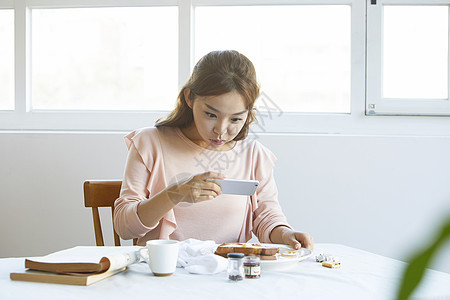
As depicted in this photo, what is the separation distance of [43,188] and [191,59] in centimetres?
90

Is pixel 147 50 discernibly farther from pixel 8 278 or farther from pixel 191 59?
pixel 8 278

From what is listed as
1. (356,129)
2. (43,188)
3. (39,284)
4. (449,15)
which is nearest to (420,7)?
(449,15)

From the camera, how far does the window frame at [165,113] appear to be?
229 cm

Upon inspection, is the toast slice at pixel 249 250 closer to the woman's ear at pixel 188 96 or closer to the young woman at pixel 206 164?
the young woman at pixel 206 164

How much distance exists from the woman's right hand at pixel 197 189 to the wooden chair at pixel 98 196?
0.41 m

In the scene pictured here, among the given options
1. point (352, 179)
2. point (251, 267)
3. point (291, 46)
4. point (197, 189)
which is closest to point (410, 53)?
point (291, 46)

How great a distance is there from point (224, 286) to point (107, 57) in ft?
5.78

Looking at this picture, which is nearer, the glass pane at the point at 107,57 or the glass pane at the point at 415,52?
the glass pane at the point at 415,52

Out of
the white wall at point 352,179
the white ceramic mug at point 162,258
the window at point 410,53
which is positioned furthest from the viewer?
the window at point 410,53

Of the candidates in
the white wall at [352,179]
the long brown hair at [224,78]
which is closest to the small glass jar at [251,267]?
the long brown hair at [224,78]

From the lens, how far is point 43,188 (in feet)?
7.33

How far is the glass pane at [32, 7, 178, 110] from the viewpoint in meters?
2.39

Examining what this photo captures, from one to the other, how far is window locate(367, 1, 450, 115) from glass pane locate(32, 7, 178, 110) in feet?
3.10

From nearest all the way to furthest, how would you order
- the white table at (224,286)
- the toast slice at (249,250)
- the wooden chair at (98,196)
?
the white table at (224,286) < the toast slice at (249,250) < the wooden chair at (98,196)
